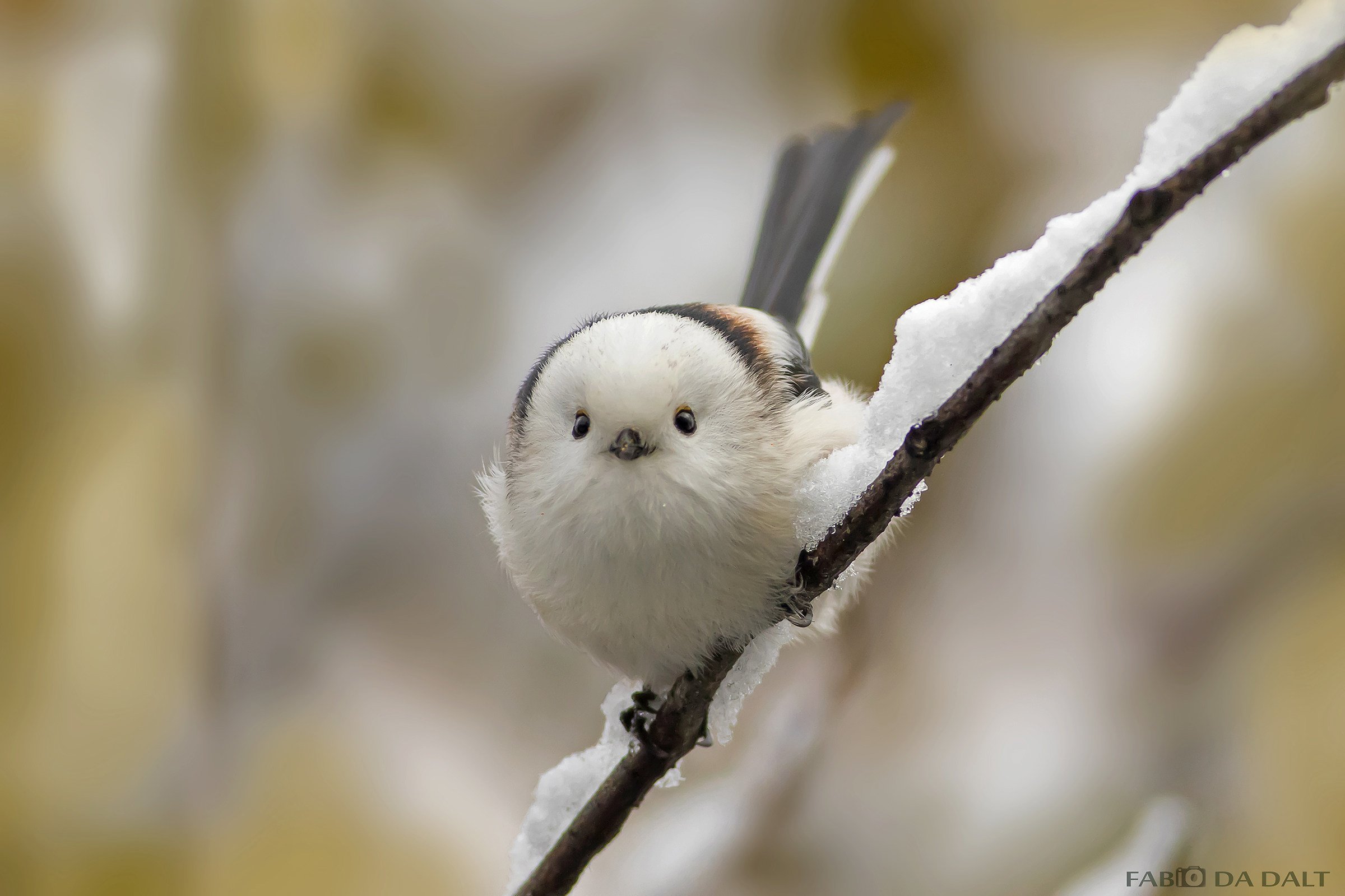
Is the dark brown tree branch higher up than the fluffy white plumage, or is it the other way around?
the fluffy white plumage

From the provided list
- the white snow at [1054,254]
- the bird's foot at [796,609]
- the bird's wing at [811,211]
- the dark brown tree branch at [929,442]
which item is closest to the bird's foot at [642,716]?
the dark brown tree branch at [929,442]

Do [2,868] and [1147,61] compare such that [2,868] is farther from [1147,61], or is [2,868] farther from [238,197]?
[1147,61]

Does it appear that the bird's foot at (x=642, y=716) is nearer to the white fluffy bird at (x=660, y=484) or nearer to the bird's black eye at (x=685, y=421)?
the white fluffy bird at (x=660, y=484)

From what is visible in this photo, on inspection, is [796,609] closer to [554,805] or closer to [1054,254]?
[554,805]

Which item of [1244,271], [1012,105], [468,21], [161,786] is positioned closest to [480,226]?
[468,21]

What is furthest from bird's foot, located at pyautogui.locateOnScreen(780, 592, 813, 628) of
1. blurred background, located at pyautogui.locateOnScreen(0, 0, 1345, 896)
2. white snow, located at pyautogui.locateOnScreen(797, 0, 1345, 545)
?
blurred background, located at pyautogui.locateOnScreen(0, 0, 1345, 896)

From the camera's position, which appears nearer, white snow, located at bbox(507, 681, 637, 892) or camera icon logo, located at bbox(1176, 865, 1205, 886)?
white snow, located at bbox(507, 681, 637, 892)

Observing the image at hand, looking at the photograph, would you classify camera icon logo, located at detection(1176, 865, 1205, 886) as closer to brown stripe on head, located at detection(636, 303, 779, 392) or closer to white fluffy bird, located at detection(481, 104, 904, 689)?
white fluffy bird, located at detection(481, 104, 904, 689)
